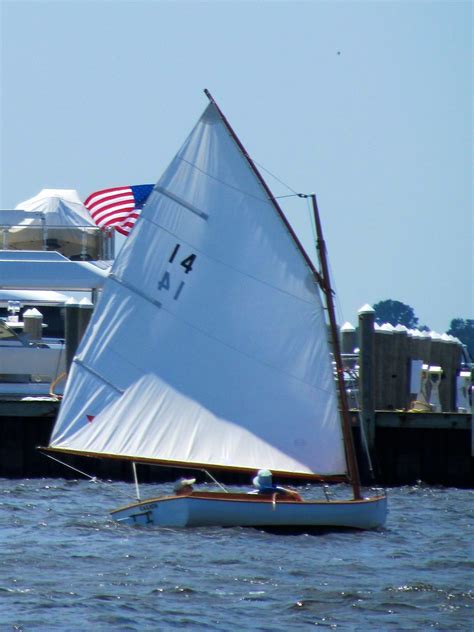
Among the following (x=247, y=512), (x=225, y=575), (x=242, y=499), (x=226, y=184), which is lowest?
(x=225, y=575)

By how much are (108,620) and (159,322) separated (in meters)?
8.49

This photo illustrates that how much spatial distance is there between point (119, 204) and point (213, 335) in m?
14.8

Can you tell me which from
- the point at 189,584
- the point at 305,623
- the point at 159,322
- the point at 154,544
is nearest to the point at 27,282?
the point at 159,322

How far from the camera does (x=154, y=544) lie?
25.3 m

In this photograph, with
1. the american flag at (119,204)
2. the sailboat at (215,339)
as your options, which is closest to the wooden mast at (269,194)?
the sailboat at (215,339)

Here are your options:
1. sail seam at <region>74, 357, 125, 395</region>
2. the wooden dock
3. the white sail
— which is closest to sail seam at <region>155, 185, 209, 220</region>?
the white sail

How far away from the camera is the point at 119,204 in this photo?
4209 centimetres

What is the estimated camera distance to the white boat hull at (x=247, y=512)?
26516 mm

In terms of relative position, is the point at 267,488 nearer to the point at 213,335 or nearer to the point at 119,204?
the point at 213,335

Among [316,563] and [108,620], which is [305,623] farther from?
[316,563]

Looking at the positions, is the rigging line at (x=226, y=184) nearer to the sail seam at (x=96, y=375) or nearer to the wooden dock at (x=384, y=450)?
the sail seam at (x=96, y=375)

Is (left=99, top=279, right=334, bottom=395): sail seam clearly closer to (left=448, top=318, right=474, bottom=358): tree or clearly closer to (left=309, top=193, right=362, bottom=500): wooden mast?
(left=309, top=193, right=362, bottom=500): wooden mast

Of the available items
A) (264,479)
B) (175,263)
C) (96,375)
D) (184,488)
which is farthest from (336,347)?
(96,375)

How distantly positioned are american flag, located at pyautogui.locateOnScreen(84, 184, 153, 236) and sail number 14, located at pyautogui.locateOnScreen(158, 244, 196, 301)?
553 inches
